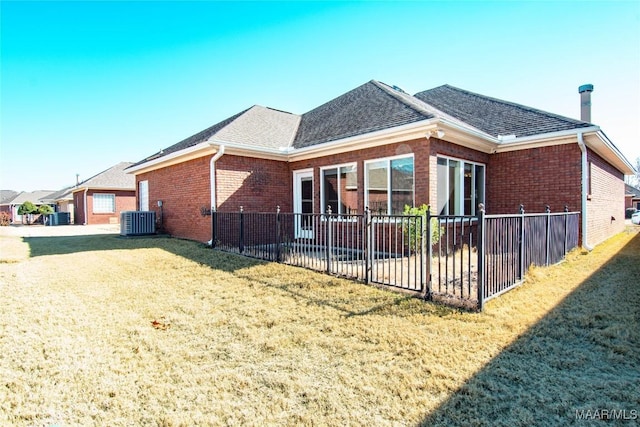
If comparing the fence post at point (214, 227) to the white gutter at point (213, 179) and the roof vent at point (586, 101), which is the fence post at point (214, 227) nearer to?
the white gutter at point (213, 179)

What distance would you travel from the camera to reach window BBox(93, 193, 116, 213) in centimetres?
2686

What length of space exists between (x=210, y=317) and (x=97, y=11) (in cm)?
972

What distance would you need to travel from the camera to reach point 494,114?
1159cm

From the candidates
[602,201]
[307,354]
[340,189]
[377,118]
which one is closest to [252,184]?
[340,189]

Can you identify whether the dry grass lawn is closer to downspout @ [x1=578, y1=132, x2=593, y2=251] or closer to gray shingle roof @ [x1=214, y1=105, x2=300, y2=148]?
downspout @ [x1=578, y1=132, x2=593, y2=251]

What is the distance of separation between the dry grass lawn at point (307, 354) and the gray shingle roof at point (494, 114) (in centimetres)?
536

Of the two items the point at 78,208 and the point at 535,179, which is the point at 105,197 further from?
the point at 535,179

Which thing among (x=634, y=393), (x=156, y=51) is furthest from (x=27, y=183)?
(x=634, y=393)

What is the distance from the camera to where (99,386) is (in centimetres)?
275

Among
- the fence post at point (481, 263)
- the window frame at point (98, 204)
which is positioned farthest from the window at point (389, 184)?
the window frame at point (98, 204)

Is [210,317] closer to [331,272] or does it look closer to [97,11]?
[331,272]

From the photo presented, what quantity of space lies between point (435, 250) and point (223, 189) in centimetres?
677

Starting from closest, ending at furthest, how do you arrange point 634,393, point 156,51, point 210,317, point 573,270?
point 634,393, point 210,317, point 573,270, point 156,51

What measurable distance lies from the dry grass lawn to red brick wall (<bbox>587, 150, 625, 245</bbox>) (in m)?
5.18
